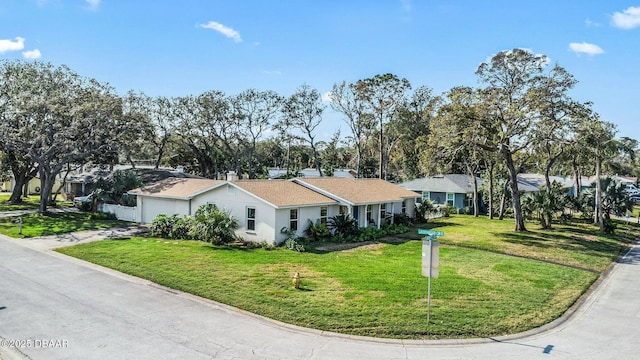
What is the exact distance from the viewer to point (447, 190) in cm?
4369

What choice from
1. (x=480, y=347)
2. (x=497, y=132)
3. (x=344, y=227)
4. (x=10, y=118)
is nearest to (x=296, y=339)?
(x=480, y=347)

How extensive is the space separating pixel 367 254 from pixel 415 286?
6000 millimetres

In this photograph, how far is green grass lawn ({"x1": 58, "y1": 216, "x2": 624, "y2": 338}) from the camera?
11828 mm

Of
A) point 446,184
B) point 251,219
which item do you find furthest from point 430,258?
point 446,184

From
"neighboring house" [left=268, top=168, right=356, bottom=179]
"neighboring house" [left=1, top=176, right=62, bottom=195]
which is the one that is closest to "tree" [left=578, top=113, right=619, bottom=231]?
"neighboring house" [left=268, top=168, right=356, bottom=179]

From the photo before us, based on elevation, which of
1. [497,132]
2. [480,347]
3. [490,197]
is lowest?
[480,347]

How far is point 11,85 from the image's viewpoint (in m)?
33.8

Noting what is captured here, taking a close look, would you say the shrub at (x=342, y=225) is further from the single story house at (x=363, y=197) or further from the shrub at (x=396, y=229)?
the shrub at (x=396, y=229)

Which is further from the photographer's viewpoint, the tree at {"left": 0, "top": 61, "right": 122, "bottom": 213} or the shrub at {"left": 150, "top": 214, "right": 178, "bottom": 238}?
the tree at {"left": 0, "top": 61, "right": 122, "bottom": 213}

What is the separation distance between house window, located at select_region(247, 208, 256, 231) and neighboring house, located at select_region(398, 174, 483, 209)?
23.9 metres

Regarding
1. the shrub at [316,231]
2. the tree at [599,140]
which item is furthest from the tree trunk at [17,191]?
the tree at [599,140]

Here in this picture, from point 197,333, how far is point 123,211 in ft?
78.6

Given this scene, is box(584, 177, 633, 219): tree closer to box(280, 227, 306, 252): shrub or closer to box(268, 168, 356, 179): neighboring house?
box(280, 227, 306, 252): shrub

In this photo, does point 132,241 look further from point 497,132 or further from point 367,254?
point 497,132
